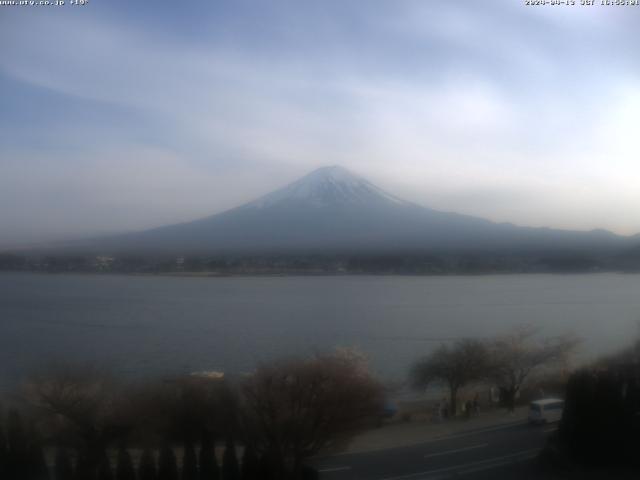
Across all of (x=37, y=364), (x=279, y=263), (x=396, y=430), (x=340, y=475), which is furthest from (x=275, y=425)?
(x=279, y=263)

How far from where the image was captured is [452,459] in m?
4.08

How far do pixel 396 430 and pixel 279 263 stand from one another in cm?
226

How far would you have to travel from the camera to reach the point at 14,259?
20.0ft

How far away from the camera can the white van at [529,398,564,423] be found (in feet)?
15.0

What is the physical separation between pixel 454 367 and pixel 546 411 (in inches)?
29.5

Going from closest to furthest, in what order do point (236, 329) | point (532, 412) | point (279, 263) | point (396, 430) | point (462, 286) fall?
point (396, 430), point (532, 412), point (236, 329), point (279, 263), point (462, 286)

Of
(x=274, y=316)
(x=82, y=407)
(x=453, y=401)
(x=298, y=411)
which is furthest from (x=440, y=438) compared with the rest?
(x=82, y=407)

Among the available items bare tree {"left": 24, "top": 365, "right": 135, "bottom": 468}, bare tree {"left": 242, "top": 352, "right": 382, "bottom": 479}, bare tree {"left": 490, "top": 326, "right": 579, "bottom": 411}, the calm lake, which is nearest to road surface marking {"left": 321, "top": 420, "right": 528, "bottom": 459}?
bare tree {"left": 242, "top": 352, "right": 382, "bottom": 479}

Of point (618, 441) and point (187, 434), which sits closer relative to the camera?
point (187, 434)

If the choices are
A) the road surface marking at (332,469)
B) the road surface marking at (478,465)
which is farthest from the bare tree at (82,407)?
the road surface marking at (478,465)

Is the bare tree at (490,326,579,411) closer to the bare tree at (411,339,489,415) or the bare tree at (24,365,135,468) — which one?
the bare tree at (411,339,489,415)

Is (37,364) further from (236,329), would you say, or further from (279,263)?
(279,263)

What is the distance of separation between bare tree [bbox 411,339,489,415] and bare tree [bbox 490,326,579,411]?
0.12 metres

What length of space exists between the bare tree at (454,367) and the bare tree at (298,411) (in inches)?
33.1
